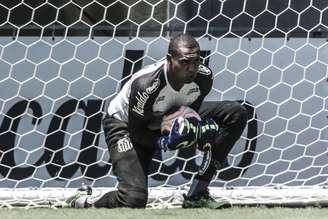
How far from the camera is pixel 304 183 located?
207 inches

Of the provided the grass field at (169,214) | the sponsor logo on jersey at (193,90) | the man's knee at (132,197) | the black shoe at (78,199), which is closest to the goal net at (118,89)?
the black shoe at (78,199)

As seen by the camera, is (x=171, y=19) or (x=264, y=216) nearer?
(x=264, y=216)

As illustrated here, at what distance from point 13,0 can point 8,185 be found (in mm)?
1168

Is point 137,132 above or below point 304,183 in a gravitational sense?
above

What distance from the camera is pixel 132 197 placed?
14.5ft

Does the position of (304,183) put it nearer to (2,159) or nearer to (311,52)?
(311,52)

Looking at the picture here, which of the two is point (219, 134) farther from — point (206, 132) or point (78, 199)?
point (78, 199)

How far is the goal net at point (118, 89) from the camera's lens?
5.27 m

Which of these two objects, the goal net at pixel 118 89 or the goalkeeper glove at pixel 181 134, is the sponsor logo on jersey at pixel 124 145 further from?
the goal net at pixel 118 89

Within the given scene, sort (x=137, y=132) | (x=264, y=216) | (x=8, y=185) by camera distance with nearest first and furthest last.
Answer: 1. (x=264, y=216)
2. (x=137, y=132)
3. (x=8, y=185)

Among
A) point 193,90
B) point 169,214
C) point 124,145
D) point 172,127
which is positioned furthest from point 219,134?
point 169,214

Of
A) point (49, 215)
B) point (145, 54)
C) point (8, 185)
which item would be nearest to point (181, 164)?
point (145, 54)

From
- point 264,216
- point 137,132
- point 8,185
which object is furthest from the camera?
point 8,185

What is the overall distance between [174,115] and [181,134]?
0.16 metres
